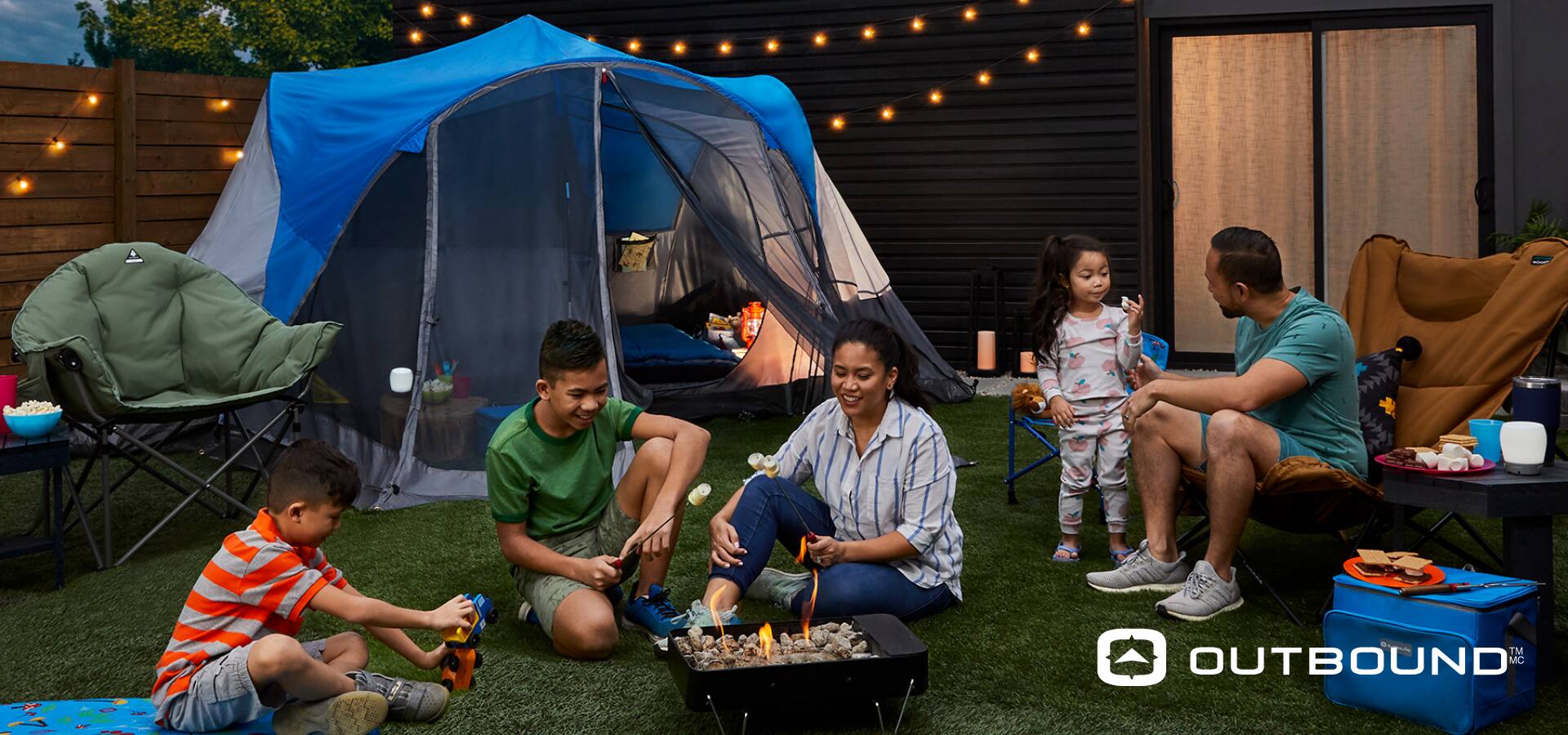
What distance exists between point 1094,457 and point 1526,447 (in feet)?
3.92

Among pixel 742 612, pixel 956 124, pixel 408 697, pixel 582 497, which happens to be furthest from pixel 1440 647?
pixel 956 124

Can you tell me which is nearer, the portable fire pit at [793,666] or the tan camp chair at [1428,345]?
the portable fire pit at [793,666]

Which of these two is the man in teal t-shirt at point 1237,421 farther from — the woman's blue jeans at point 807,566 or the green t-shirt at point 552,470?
the green t-shirt at point 552,470

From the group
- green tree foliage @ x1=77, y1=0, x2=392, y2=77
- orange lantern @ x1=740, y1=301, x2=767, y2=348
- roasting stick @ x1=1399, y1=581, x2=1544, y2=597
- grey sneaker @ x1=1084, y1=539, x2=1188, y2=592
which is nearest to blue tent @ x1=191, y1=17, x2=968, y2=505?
orange lantern @ x1=740, y1=301, x2=767, y2=348

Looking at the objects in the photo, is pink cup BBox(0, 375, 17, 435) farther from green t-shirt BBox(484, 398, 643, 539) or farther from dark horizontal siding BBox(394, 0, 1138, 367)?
dark horizontal siding BBox(394, 0, 1138, 367)

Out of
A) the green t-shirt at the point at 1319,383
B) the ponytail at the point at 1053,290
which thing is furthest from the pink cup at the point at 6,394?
the green t-shirt at the point at 1319,383

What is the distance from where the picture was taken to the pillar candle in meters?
7.36

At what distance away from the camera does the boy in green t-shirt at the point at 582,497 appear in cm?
269

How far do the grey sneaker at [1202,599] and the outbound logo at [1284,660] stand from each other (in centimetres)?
15

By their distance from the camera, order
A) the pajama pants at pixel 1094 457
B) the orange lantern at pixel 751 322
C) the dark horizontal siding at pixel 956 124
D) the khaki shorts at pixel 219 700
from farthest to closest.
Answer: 1. the dark horizontal siding at pixel 956 124
2. the orange lantern at pixel 751 322
3. the pajama pants at pixel 1094 457
4. the khaki shorts at pixel 219 700

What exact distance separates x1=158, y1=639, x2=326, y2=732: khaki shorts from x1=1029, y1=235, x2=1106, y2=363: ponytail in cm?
224

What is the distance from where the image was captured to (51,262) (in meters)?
5.84

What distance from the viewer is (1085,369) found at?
11.6 feet

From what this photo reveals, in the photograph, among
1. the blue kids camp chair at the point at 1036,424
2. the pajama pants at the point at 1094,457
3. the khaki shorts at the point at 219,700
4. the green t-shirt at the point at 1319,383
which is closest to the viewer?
the khaki shorts at the point at 219,700
